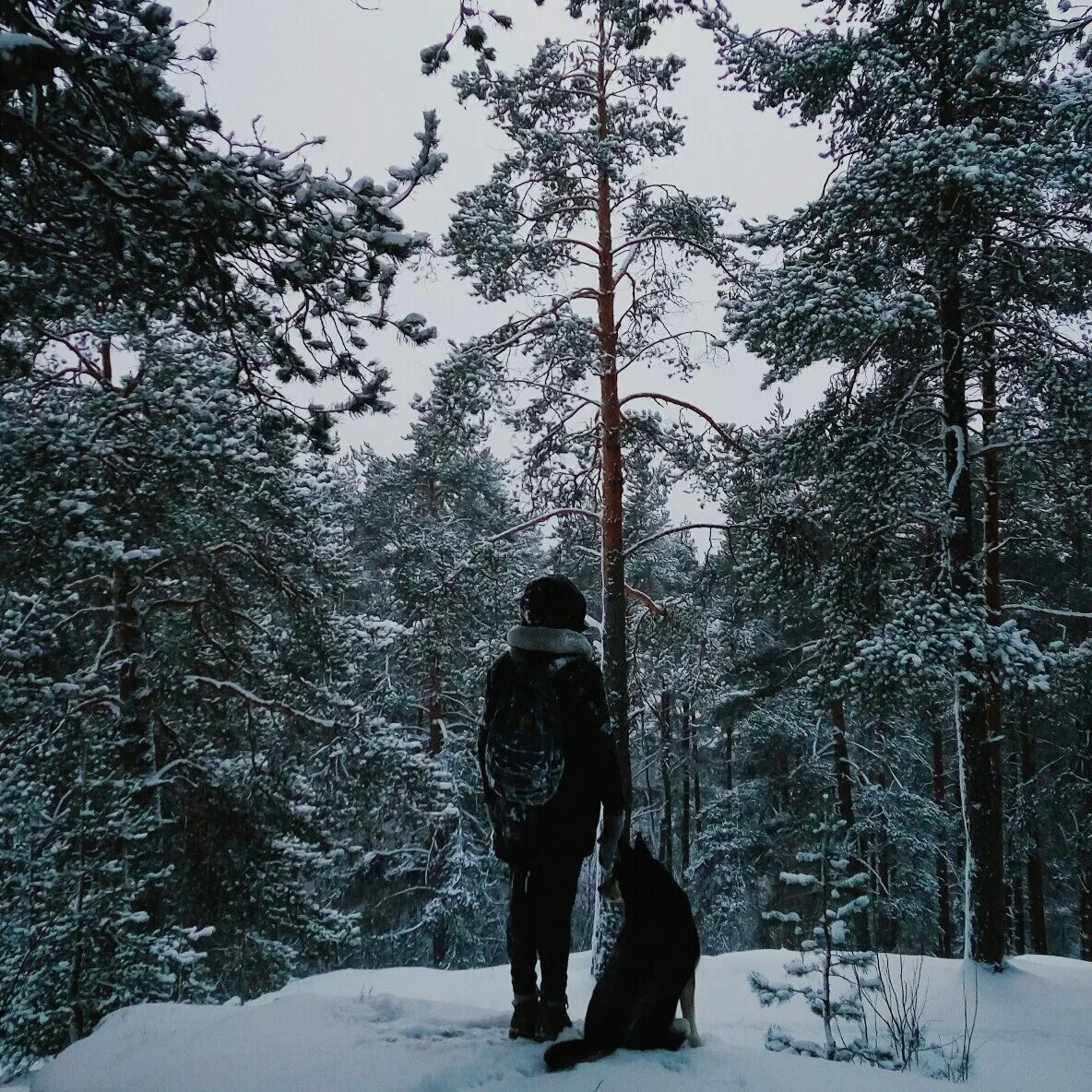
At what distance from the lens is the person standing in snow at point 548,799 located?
288 cm

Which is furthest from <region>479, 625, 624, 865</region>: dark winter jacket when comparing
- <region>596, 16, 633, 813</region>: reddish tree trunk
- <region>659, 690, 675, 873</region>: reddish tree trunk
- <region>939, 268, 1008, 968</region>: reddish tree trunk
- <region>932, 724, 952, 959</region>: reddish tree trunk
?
<region>659, 690, 675, 873</region>: reddish tree trunk

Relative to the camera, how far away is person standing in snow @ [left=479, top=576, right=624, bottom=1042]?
2879mm

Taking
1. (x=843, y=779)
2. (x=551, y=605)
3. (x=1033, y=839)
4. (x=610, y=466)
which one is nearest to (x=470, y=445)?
(x=610, y=466)

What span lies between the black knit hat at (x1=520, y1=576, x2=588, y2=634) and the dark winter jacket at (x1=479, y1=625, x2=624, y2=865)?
0.31 feet

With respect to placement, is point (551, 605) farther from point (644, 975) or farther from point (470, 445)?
point (470, 445)

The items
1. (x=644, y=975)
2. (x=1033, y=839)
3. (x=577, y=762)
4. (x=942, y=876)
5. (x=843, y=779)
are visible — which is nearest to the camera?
(x=644, y=975)

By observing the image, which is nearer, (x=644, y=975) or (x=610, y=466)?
(x=644, y=975)

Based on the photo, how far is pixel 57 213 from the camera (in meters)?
3.32

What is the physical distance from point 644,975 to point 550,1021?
1.55 feet

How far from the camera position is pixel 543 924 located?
2895 mm

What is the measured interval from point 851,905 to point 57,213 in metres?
5.27

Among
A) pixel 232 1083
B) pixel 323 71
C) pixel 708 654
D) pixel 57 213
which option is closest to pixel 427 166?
pixel 323 71

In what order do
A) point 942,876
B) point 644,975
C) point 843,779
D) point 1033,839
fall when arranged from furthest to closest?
point 942,876 → point 843,779 → point 1033,839 → point 644,975

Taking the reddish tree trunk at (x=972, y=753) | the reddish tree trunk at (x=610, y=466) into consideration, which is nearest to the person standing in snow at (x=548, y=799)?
the reddish tree trunk at (x=610, y=466)
